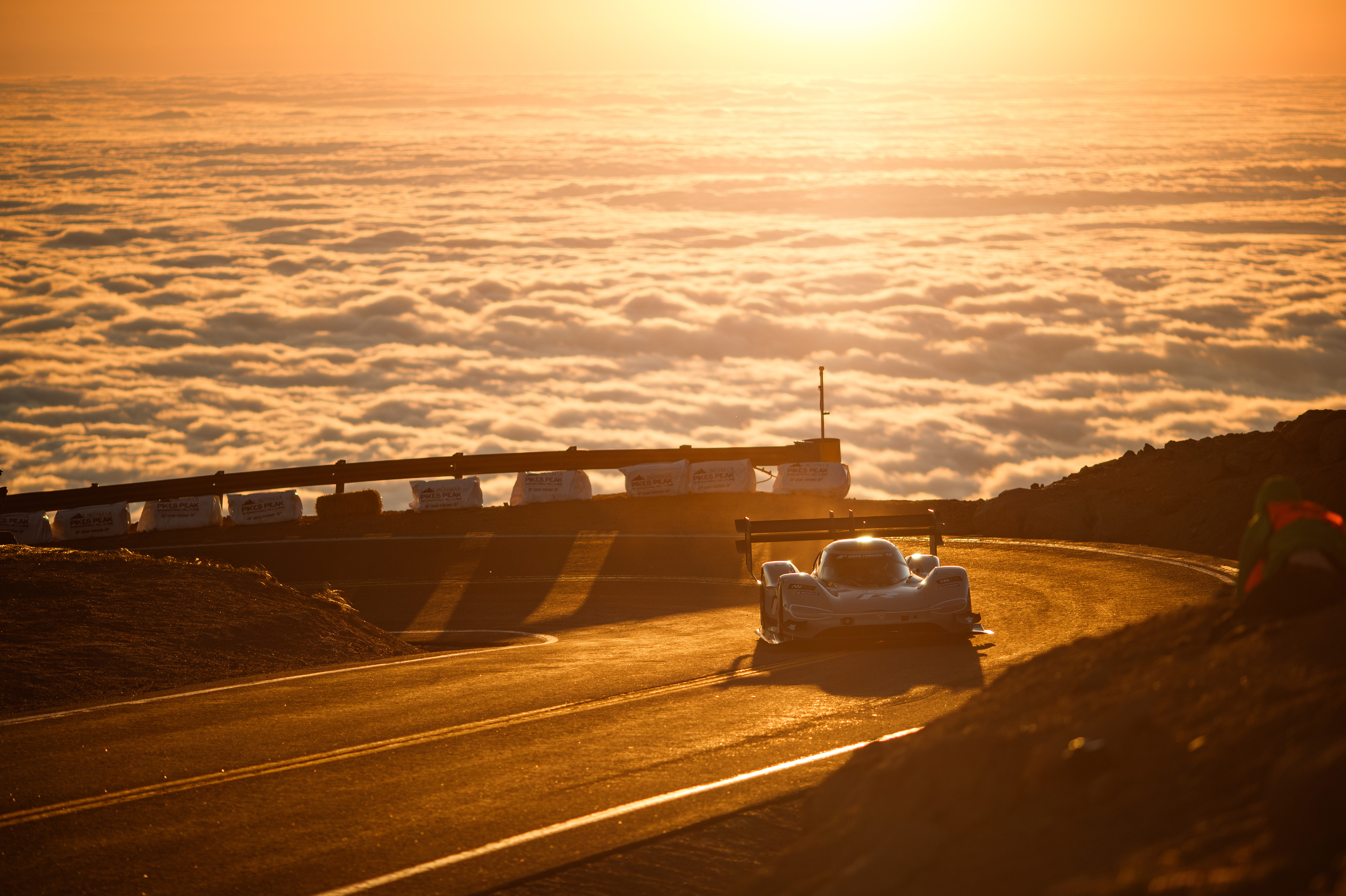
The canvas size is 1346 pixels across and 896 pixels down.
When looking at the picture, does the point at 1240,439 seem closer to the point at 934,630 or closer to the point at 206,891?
the point at 934,630

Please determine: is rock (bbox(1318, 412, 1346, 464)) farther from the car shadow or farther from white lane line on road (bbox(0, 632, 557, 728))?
white lane line on road (bbox(0, 632, 557, 728))

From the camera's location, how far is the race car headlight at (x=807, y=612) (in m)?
14.8

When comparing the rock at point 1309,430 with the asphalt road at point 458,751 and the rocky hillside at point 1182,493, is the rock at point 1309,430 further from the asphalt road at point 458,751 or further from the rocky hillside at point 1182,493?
the asphalt road at point 458,751

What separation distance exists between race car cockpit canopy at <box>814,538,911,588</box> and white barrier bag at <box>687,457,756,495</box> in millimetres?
20001

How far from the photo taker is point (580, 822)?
7824 millimetres

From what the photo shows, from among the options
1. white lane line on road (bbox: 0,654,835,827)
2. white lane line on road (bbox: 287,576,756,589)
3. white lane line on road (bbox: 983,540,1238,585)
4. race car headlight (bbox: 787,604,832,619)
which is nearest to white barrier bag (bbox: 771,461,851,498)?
white lane line on road (bbox: 983,540,1238,585)

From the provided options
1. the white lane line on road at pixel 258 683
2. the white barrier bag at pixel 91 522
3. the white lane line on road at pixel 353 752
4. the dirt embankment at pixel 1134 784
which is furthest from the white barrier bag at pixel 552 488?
the dirt embankment at pixel 1134 784

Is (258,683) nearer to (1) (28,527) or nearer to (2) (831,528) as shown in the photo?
(2) (831,528)

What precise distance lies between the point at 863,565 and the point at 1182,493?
18.1m

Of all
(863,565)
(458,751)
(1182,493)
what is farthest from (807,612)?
(1182,493)

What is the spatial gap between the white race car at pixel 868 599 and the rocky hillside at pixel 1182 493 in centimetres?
1447

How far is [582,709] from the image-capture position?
37.5 feet

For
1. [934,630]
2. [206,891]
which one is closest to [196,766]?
[206,891]

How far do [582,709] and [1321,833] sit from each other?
8.03 metres
